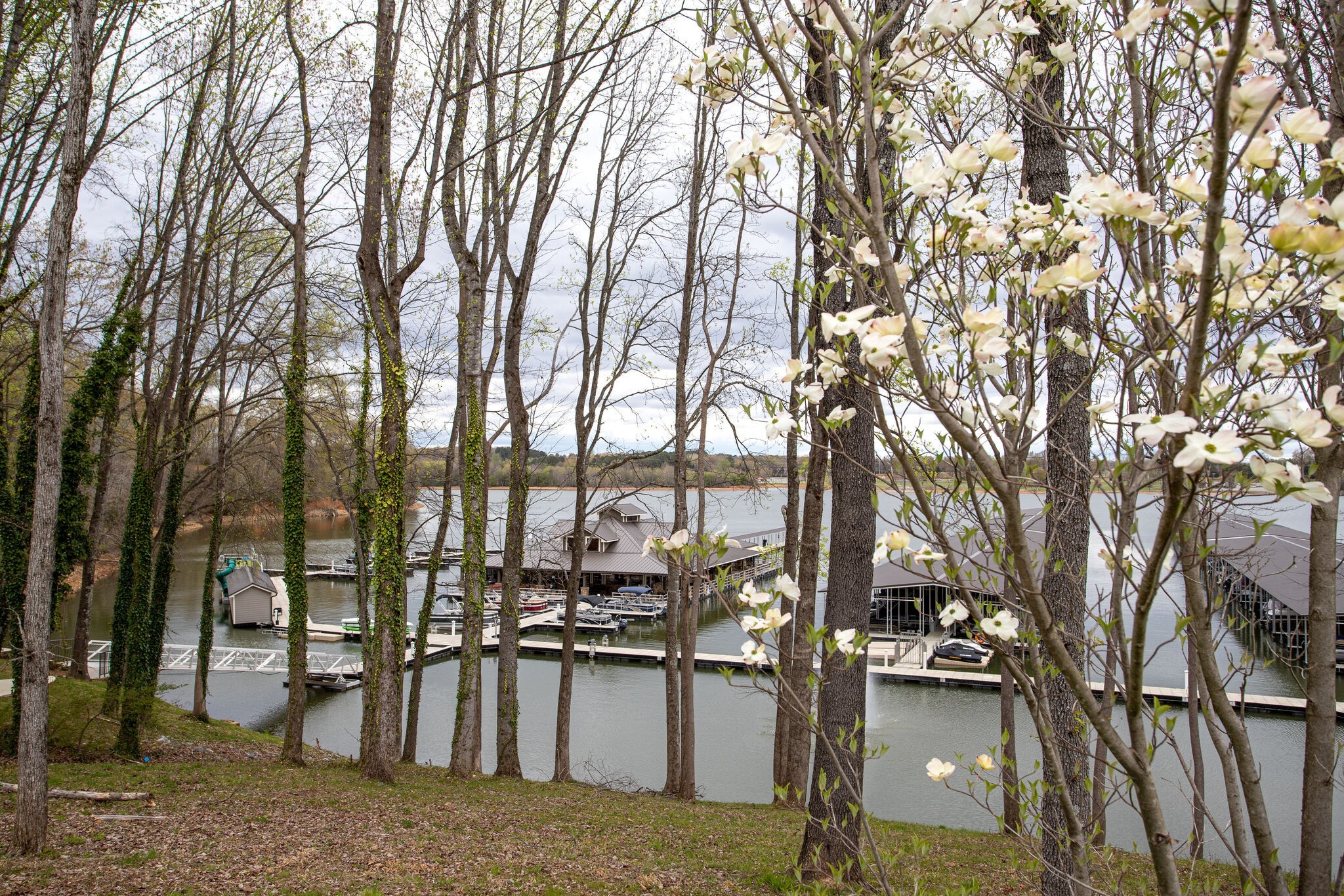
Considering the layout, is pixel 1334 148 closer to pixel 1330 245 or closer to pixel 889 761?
pixel 1330 245

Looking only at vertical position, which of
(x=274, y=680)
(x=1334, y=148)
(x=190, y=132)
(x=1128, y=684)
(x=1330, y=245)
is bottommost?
(x=274, y=680)

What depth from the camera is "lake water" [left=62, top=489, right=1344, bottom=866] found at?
1045 centimetres

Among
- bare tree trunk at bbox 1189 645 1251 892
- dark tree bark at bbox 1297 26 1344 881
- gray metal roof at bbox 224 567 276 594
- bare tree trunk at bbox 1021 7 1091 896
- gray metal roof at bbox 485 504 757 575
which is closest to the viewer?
bare tree trunk at bbox 1189 645 1251 892

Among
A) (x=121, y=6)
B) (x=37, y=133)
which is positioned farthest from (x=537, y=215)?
(x=37, y=133)

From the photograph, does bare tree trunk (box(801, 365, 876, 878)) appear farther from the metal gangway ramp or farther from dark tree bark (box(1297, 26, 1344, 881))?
the metal gangway ramp

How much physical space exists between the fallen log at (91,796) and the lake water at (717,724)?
3.64m

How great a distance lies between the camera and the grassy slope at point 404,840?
4.28 metres

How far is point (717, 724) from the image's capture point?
14336 mm

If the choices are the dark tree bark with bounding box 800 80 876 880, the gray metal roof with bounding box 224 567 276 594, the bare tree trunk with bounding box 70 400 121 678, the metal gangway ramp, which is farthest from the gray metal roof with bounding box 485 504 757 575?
the dark tree bark with bounding box 800 80 876 880

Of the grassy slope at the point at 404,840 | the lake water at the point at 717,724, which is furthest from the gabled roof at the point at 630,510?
the grassy slope at the point at 404,840

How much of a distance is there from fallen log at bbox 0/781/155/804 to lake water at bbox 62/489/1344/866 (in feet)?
11.9

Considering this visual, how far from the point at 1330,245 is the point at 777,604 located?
1.02 m

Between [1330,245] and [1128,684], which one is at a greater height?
[1330,245]

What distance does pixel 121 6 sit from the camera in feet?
22.1
